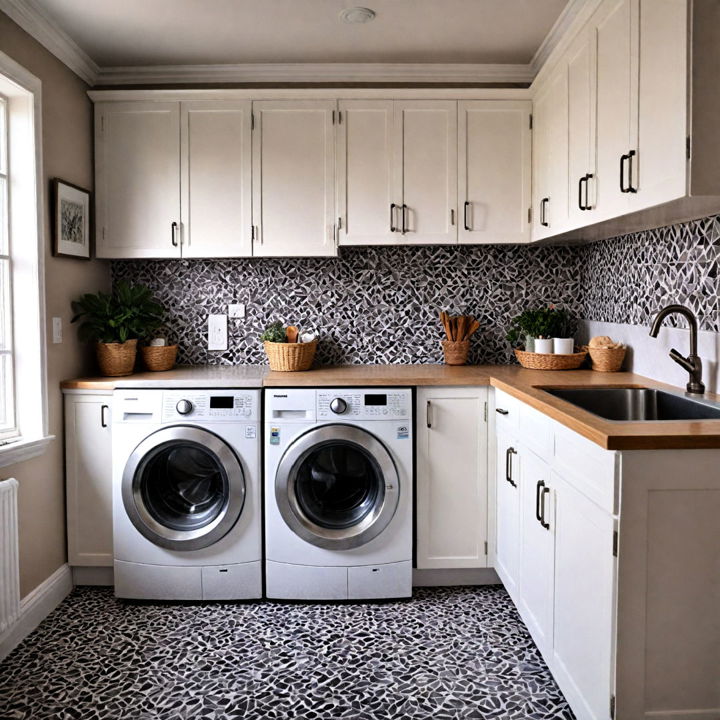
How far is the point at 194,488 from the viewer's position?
2.97m

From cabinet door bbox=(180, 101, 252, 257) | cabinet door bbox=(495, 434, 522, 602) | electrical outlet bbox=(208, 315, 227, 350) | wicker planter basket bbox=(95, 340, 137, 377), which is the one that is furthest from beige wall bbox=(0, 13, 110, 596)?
cabinet door bbox=(495, 434, 522, 602)

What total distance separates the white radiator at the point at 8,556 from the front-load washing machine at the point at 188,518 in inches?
19.1

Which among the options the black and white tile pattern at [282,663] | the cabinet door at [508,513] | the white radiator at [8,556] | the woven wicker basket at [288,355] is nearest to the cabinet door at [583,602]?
the black and white tile pattern at [282,663]

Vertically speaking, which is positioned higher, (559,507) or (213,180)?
(213,180)

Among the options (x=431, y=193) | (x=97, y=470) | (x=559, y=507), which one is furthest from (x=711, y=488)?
(x=97, y=470)

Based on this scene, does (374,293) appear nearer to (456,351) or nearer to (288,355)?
(456,351)

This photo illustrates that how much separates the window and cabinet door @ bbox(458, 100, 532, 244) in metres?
2.05

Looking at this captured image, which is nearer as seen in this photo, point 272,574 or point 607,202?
point 607,202

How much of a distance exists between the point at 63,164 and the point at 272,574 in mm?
2109

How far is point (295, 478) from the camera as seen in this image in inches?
112

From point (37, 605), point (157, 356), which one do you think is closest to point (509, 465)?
point (157, 356)

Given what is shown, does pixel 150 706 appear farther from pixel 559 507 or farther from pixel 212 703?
pixel 559 507

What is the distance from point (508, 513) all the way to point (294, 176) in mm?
1910

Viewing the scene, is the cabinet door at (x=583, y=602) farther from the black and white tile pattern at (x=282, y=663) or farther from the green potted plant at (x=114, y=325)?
the green potted plant at (x=114, y=325)
